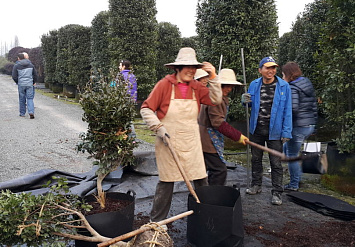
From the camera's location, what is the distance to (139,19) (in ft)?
38.1

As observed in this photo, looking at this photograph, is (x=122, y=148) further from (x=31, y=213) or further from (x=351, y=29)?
(x=351, y=29)

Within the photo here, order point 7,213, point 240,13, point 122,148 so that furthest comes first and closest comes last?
1. point 240,13
2. point 122,148
3. point 7,213

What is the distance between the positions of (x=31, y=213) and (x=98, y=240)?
1.92 ft

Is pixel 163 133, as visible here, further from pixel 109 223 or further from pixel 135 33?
pixel 135 33

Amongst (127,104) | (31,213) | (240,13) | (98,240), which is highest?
(240,13)

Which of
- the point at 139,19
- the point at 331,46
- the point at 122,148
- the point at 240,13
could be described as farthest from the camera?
the point at 139,19

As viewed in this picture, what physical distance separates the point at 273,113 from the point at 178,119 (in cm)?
175

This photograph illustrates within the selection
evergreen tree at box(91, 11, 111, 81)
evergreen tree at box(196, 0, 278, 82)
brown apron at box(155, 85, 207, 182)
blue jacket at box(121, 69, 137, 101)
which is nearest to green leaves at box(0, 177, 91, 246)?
brown apron at box(155, 85, 207, 182)

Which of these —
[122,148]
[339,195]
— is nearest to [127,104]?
[122,148]

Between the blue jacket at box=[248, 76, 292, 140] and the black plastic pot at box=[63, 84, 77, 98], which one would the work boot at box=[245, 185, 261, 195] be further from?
the black plastic pot at box=[63, 84, 77, 98]

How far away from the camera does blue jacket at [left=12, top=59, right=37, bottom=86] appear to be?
417 inches

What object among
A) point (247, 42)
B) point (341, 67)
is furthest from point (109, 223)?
point (247, 42)

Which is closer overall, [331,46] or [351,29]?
[351,29]

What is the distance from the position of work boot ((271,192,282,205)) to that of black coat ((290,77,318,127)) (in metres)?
1.14
